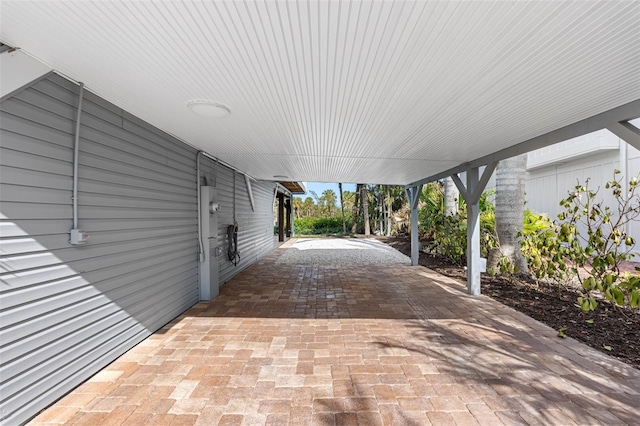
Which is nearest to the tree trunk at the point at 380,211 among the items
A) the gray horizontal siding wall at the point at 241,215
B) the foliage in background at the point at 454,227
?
the foliage in background at the point at 454,227

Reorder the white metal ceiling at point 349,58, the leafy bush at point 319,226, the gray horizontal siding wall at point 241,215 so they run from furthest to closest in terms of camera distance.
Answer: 1. the leafy bush at point 319,226
2. the gray horizontal siding wall at point 241,215
3. the white metal ceiling at point 349,58

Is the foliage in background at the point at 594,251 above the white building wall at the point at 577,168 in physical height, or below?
below

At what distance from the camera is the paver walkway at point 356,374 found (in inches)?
75.7

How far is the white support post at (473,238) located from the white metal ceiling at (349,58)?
1698mm

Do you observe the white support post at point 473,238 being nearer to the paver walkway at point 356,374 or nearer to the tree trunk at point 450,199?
the paver walkway at point 356,374

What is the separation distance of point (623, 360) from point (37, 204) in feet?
16.9

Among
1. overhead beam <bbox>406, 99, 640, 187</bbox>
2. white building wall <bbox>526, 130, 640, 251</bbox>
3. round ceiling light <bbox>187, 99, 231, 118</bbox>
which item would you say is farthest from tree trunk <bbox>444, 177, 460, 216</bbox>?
round ceiling light <bbox>187, 99, 231, 118</bbox>

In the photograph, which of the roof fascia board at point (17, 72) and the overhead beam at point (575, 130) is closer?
the roof fascia board at point (17, 72)

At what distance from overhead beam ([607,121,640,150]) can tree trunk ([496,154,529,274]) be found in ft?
10.1

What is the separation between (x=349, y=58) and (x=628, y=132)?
8.34 ft

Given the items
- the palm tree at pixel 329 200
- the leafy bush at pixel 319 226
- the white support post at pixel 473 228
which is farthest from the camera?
the palm tree at pixel 329 200

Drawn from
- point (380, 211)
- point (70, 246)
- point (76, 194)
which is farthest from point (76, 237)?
point (380, 211)

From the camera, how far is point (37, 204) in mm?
1940

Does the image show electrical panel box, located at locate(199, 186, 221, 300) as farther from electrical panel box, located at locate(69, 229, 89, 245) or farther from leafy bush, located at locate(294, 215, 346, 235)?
leafy bush, located at locate(294, 215, 346, 235)
